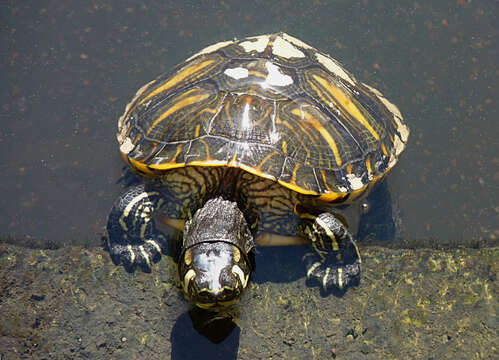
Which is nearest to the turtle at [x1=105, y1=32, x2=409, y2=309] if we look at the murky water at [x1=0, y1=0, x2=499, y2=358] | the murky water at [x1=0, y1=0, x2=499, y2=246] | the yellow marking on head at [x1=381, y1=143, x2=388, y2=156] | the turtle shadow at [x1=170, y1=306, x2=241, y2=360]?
the yellow marking on head at [x1=381, y1=143, x2=388, y2=156]

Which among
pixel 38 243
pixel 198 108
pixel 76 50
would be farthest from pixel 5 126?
pixel 198 108

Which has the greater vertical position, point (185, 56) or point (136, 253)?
point (185, 56)

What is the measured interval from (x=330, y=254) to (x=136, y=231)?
1.55 metres

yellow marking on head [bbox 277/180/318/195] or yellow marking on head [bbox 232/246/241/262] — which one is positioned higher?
yellow marking on head [bbox 277/180/318/195]

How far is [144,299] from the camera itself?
3547mm

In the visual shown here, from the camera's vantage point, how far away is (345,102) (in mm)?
4180

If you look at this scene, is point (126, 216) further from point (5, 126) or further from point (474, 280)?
point (474, 280)

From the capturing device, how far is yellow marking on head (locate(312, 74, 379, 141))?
4.13 metres

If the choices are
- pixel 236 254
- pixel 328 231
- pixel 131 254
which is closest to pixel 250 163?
pixel 236 254

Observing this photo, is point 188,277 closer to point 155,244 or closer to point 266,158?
point 155,244

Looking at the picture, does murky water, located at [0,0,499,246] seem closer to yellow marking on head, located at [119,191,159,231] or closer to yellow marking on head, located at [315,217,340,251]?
yellow marking on head, located at [119,191,159,231]

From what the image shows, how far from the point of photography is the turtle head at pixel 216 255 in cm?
306

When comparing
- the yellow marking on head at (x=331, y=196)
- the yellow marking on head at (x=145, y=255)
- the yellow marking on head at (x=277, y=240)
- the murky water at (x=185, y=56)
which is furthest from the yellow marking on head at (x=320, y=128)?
the yellow marking on head at (x=145, y=255)

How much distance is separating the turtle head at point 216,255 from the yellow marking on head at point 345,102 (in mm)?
1325
